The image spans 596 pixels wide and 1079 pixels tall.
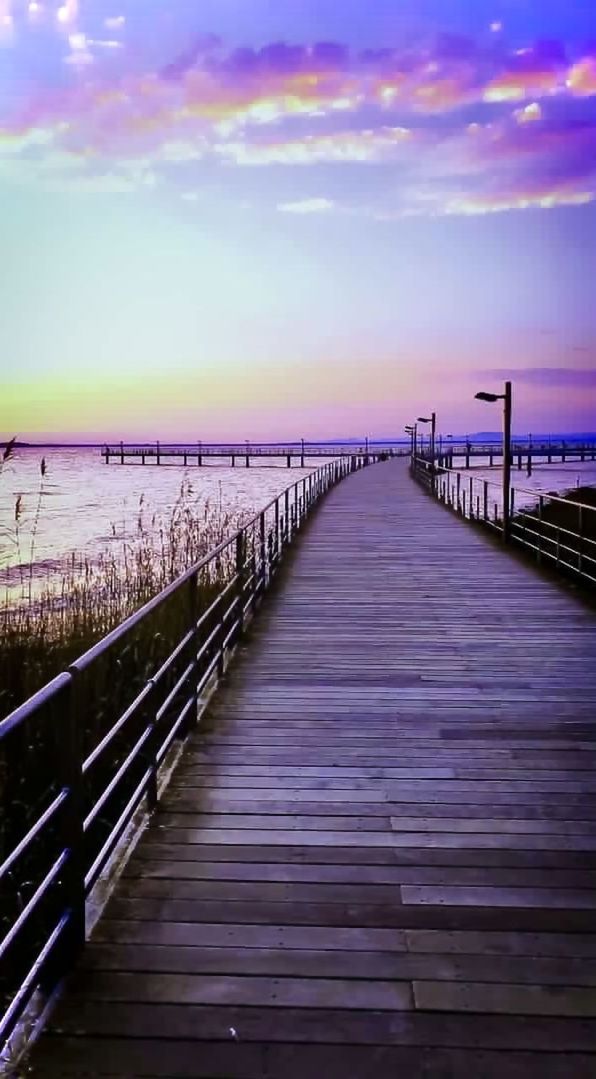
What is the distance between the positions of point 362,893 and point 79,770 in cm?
101

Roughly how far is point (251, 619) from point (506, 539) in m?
6.28

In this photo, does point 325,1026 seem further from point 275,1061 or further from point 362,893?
point 362,893

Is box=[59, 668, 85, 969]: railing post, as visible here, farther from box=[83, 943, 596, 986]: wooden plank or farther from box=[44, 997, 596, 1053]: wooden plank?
box=[44, 997, 596, 1053]: wooden plank

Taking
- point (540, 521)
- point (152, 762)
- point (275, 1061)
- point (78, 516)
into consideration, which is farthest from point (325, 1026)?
point (78, 516)

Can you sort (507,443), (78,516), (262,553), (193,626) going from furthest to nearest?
(78,516), (507,443), (262,553), (193,626)

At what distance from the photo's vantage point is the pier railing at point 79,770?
85.6 inches

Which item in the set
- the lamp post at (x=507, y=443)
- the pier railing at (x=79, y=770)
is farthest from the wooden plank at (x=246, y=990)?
the lamp post at (x=507, y=443)

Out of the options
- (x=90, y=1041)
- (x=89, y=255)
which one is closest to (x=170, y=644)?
(x=90, y=1041)

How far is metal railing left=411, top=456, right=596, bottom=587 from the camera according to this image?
9086 mm

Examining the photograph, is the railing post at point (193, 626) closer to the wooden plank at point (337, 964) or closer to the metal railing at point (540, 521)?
the wooden plank at point (337, 964)

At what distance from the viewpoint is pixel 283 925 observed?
8.06 feet

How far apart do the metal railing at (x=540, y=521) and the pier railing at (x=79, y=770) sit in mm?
3437

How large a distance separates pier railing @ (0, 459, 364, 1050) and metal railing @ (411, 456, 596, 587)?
11.3 feet

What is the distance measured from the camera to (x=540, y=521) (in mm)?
10031
